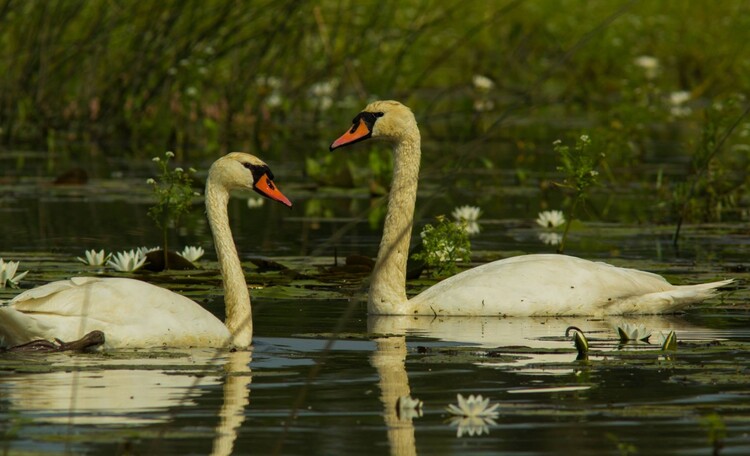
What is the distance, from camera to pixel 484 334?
880cm

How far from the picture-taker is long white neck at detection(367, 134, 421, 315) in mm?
9719

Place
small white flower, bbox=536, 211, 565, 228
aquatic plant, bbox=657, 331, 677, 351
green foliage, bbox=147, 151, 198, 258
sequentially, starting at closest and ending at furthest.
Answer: aquatic plant, bbox=657, 331, 677, 351 → green foliage, bbox=147, 151, 198, 258 → small white flower, bbox=536, 211, 565, 228

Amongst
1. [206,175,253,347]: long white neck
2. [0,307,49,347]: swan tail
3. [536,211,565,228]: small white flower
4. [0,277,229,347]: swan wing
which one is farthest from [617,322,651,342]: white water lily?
[536,211,565,228]: small white flower

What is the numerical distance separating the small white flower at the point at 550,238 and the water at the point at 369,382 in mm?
1100

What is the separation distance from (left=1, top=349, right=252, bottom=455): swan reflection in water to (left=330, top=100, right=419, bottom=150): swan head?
2565 millimetres

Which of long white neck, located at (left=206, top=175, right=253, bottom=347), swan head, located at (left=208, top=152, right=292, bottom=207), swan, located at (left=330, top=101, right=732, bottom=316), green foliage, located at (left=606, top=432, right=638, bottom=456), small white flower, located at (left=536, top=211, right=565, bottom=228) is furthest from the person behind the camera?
small white flower, located at (left=536, top=211, right=565, bottom=228)

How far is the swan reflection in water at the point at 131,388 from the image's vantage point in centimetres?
612

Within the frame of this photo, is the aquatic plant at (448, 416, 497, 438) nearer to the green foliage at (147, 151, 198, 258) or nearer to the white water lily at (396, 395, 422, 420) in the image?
the white water lily at (396, 395, 422, 420)

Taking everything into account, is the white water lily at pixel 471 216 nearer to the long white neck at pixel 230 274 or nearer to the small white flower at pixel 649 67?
the long white neck at pixel 230 274

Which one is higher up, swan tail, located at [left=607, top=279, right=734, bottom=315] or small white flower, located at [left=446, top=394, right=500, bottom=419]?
swan tail, located at [left=607, top=279, right=734, bottom=315]

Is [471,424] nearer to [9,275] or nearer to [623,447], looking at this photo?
[623,447]

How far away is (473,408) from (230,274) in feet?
9.22

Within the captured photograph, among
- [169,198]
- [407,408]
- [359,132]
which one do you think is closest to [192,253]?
[169,198]

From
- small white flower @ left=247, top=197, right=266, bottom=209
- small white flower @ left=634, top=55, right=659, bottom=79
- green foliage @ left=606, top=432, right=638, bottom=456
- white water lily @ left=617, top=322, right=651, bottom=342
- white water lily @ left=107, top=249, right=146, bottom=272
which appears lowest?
green foliage @ left=606, top=432, right=638, bottom=456
